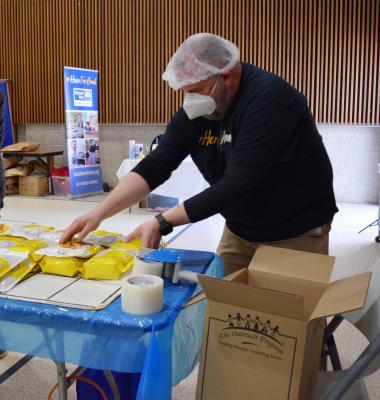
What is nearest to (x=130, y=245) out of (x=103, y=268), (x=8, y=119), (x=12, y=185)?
(x=103, y=268)

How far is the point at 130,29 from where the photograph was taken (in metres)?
8.12

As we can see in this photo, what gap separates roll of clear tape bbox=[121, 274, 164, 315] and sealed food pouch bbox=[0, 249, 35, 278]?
380 millimetres

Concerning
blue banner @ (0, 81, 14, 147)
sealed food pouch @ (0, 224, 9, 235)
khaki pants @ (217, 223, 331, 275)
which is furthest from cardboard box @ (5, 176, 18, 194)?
khaki pants @ (217, 223, 331, 275)

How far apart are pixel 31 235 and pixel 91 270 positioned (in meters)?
0.46

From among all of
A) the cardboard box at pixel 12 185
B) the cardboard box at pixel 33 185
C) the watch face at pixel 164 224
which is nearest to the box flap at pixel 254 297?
the watch face at pixel 164 224

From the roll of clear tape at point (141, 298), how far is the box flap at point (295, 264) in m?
0.37

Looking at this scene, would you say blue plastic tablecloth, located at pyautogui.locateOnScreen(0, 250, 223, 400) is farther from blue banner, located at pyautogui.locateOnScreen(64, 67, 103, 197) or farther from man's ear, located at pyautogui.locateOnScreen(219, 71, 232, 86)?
blue banner, located at pyautogui.locateOnScreen(64, 67, 103, 197)

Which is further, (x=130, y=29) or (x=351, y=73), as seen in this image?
(x=130, y=29)

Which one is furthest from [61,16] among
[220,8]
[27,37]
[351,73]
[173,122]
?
[173,122]

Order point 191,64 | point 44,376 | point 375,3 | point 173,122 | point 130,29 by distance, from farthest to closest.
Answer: point 130,29 < point 375,3 < point 44,376 < point 173,122 < point 191,64

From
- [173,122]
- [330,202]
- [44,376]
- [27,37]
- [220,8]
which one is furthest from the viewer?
[27,37]

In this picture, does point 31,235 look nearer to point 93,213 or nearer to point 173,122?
point 93,213

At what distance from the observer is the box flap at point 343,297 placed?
3.51 ft

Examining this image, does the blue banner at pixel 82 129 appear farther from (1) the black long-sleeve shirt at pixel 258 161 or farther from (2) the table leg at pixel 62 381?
(2) the table leg at pixel 62 381
